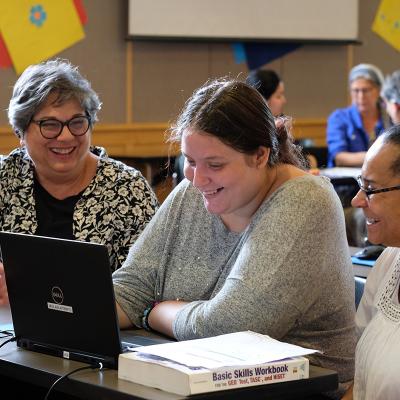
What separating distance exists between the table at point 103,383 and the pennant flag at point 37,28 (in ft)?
13.1

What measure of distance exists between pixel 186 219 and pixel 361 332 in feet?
1.79

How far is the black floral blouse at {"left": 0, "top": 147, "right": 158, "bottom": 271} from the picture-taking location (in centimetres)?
293

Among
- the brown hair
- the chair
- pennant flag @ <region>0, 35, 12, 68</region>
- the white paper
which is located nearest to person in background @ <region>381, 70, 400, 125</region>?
pennant flag @ <region>0, 35, 12, 68</region>

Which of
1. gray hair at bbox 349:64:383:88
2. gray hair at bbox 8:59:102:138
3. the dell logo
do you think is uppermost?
gray hair at bbox 349:64:383:88

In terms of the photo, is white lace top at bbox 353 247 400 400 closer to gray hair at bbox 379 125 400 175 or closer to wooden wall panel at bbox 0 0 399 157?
gray hair at bbox 379 125 400 175

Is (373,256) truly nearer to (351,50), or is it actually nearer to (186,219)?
(186,219)

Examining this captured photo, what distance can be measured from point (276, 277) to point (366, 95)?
15.5 feet

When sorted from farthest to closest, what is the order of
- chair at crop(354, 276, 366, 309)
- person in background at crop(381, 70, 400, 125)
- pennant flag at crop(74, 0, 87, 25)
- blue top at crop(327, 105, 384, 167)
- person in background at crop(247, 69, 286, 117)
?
blue top at crop(327, 105, 384, 167)
pennant flag at crop(74, 0, 87, 25)
person in background at crop(247, 69, 286, 117)
person in background at crop(381, 70, 400, 125)
chair at crop(354, 276, 366, 309)

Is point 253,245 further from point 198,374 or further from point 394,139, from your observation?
point 198,374

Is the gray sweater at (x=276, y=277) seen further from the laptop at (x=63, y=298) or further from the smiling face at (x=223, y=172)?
the laptop at (x=63, y=298)

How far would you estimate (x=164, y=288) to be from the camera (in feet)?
7.68

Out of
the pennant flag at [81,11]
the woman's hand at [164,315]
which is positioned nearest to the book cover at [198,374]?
the woman's hand at [164,315]

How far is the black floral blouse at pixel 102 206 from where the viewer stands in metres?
2.93

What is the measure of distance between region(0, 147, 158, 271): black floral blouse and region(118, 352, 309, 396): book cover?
119 cm
